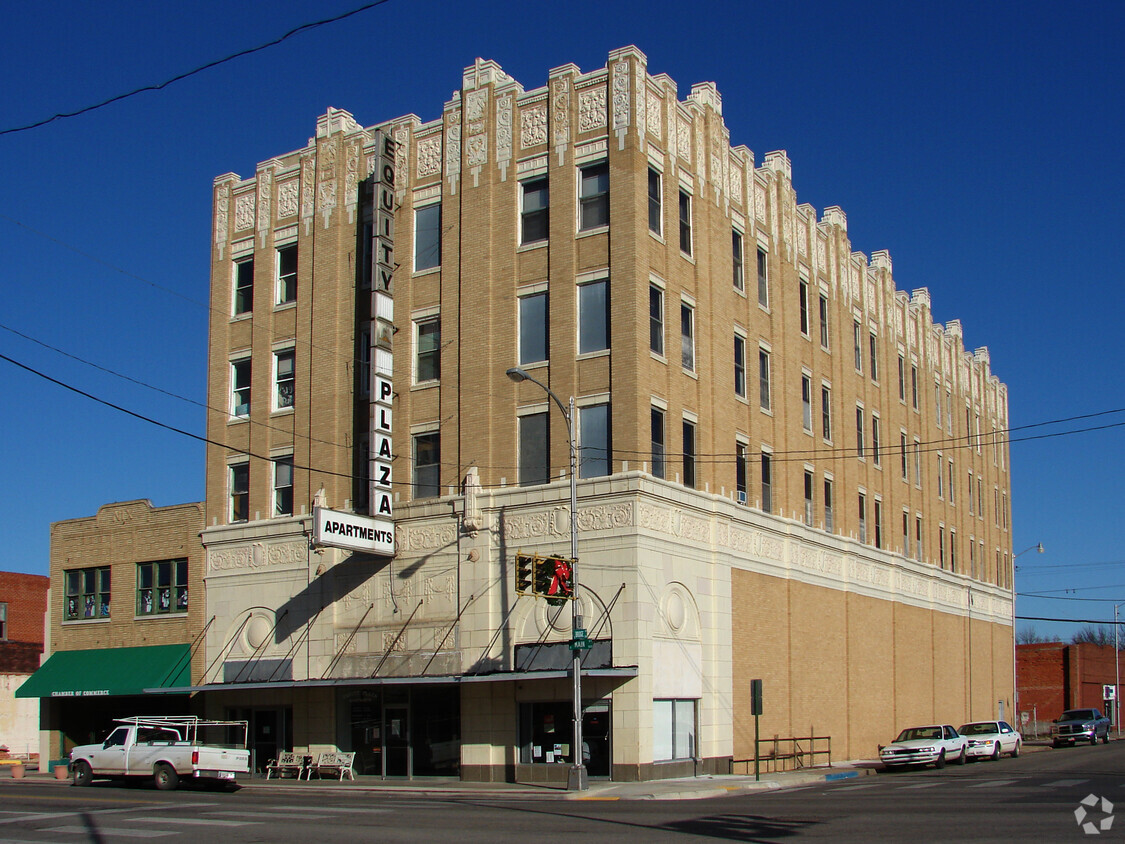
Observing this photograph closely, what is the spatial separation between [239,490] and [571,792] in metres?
18.3

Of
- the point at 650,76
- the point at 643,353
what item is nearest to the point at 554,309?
the point at 643,353

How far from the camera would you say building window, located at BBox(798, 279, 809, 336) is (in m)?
46.1

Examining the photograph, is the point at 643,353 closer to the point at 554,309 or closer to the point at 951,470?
the point at 554,309

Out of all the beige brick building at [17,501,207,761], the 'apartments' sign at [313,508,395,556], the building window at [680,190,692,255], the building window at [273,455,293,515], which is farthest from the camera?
the beige brick building at [17,501,207,761]

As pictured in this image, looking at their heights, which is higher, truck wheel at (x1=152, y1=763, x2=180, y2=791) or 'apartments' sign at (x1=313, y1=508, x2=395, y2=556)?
'apartments' sign at (x1=313, y1=508, x2=395, y2=556)

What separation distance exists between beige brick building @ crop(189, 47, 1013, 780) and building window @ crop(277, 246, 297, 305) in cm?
11

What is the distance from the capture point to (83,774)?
109 ft

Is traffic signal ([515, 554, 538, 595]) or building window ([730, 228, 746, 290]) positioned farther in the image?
building window ([730, 228, 746, 290])

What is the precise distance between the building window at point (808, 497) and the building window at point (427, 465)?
14408 millimetres

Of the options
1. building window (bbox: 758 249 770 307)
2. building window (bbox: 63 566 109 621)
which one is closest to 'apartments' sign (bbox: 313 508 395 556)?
building window (bbox: 63 566 109 621)

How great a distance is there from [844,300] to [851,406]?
14.6 feet

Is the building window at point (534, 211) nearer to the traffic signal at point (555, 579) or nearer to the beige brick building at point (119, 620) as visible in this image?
the traffic signal at point (555, 579)

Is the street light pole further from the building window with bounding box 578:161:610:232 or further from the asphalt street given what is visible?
the building window with bounding box 578:161:610:232

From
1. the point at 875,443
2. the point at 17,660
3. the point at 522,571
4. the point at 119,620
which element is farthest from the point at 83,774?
the point at 875,443
